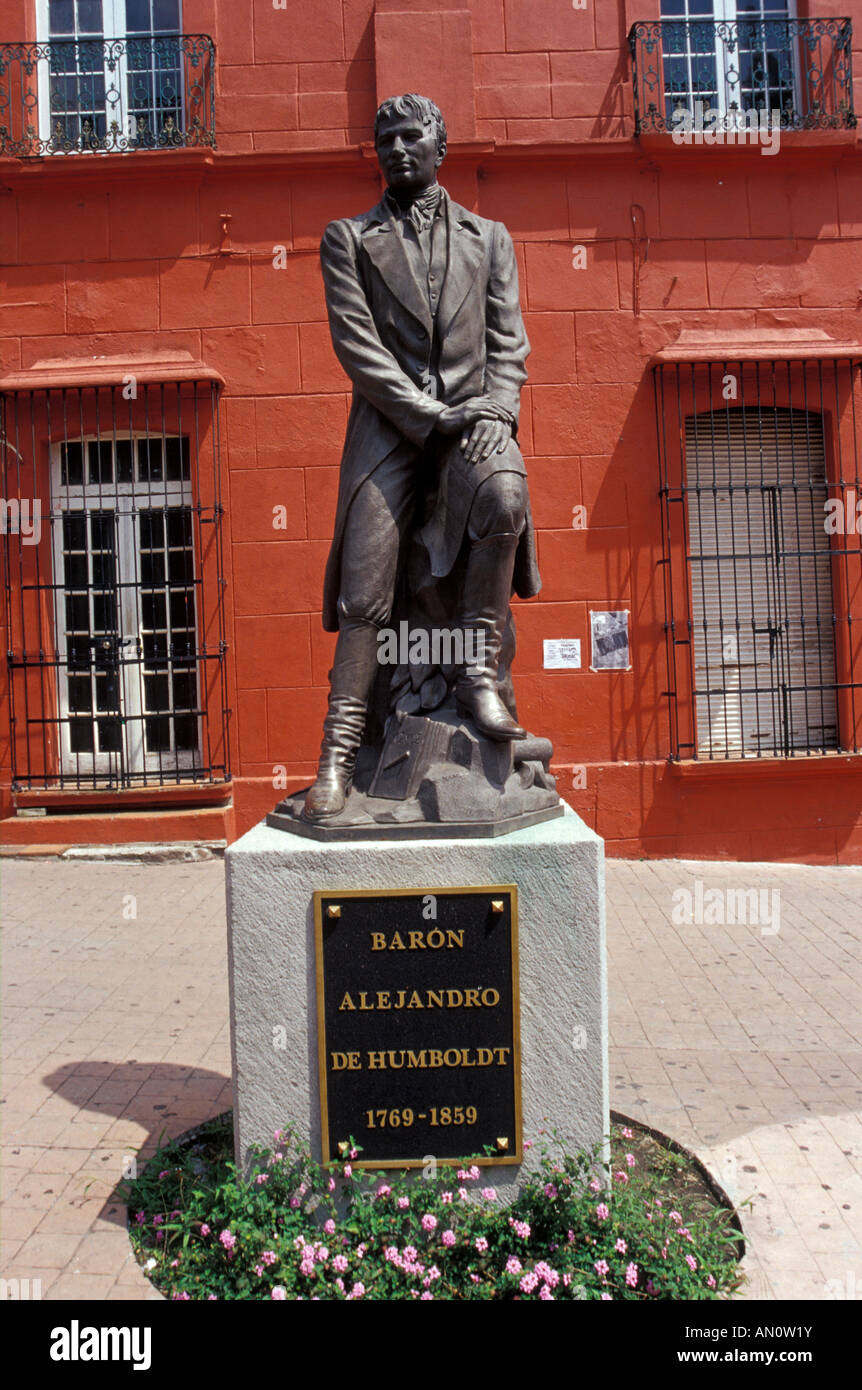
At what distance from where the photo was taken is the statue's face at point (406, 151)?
3.37m

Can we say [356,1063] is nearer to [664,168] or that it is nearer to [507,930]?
[507,930]

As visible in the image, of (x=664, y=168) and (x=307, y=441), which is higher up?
(x=664, y=168)

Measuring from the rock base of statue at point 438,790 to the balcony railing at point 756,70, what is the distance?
22.9 feet

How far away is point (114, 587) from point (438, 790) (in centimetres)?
583

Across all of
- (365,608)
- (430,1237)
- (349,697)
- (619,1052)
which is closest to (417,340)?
(365,608)

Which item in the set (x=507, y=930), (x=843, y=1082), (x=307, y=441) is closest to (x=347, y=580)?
(x=507, y=930)

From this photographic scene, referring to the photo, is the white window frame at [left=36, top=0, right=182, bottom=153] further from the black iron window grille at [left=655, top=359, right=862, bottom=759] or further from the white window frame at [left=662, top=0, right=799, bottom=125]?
the black iron window grille at [left=655, top=359, right=862, bottom=759]

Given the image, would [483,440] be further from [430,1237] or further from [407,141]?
[430,1237]

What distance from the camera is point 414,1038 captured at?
117 inches

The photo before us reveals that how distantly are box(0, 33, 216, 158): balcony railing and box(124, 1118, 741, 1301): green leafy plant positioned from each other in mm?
7787

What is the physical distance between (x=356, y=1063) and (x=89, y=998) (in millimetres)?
2718

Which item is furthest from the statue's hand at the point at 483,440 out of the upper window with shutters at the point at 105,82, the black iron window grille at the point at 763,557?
the upper window with shutters at the point at 105,82

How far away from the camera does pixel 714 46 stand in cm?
855

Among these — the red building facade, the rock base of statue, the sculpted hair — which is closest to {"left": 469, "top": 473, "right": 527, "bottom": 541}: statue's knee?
the rock base of statue
